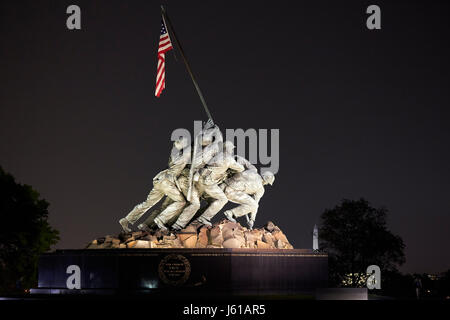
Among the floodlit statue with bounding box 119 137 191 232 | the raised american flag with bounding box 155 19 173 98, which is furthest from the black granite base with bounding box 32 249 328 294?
the raised american flag with bounding box 155 19 173 98

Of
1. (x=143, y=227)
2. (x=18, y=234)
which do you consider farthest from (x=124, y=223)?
(x=18, y=234)

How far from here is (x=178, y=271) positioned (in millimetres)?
24016

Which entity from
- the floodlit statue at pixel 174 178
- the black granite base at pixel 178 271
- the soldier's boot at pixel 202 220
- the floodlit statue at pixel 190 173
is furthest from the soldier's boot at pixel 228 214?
the black granite base at pixel 178 271

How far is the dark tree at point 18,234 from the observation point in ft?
135

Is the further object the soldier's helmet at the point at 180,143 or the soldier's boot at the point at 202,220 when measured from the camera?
the soldier's helmet at the point at 180,143

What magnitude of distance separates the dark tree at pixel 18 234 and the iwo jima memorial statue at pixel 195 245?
50.0ft

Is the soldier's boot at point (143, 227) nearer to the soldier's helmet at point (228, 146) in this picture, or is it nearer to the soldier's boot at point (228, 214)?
the soldier's boot at point (228, 214)

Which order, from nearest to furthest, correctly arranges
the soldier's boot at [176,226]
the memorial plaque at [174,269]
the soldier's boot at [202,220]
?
the memorial plaque at [174,269] < the soldier's boot at [176,226] < the soldier's boot at [202,220]

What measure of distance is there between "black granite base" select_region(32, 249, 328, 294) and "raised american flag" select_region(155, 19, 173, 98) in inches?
247

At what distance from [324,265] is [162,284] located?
5583 mm

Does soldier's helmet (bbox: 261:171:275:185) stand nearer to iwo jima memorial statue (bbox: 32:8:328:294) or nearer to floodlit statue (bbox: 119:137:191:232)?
iwo jima memorial statue (bbox: 32:8:328:294)

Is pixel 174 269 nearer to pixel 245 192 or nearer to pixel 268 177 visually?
pixel 245 192
